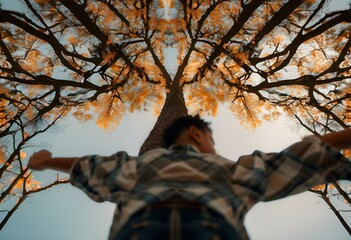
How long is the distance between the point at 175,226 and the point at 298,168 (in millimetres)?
584

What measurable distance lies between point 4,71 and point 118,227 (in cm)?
623

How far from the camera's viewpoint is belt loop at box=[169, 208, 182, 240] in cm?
102

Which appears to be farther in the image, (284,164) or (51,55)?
(51,55)

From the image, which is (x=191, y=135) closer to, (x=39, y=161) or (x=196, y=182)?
(x=196, y=182)

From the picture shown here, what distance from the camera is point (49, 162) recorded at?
5.11 ft

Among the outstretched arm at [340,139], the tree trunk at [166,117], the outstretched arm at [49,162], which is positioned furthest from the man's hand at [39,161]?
the tree trunk at [166,117]

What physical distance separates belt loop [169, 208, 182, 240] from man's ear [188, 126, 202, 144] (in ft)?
1.80

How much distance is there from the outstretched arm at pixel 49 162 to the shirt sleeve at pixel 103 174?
0.10 m

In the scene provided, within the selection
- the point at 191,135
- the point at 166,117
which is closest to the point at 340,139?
the point at 191,135

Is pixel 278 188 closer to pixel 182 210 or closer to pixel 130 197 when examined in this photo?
pixel 182 210

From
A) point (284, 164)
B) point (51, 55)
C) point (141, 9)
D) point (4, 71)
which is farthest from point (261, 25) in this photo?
point (284, 164)

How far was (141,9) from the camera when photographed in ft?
23.7

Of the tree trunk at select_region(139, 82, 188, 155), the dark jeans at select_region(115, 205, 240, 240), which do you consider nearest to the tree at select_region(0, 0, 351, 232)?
the tree trunk at select_region(139, 82, 188, 155)

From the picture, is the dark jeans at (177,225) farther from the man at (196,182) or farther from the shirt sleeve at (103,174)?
the shirt sleeve at (103,174)
